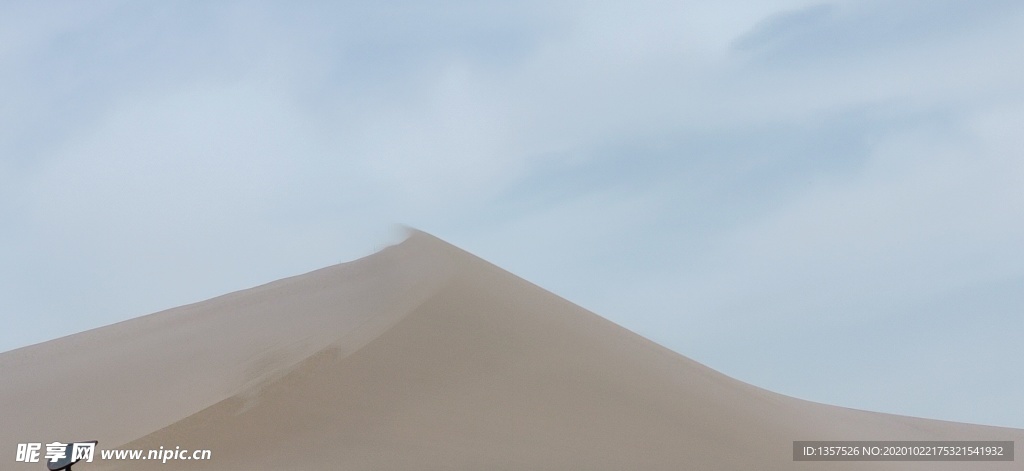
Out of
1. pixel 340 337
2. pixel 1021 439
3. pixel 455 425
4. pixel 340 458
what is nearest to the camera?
pixel 340 458

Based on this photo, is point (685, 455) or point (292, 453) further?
point (685, 455)

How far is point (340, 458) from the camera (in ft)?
41.1

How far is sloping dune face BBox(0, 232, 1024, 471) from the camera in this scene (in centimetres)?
1306

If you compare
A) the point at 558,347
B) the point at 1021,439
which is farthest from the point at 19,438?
the point at 1021,439

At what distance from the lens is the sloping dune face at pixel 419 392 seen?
13062 millimetres

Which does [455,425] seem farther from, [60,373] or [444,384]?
[60,373]

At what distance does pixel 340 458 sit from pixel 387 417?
46.3 inches

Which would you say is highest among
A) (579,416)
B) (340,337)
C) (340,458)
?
(340,337)

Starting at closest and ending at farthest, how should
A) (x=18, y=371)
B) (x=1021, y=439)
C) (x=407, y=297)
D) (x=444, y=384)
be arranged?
(x=444, y=384)
(x=407, y=297)
(x=18, y=371)
(x=1021, y=439)

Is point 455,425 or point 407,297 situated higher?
point 407,297

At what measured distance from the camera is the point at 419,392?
14188mm
